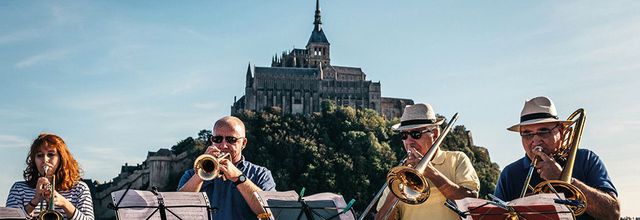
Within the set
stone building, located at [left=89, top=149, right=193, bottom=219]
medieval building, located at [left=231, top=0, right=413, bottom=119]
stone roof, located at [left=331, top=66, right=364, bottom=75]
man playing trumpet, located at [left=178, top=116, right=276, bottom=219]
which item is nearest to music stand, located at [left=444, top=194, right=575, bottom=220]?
man playing trumpet, located at [left=178, top=116, right=276, bottom=219]

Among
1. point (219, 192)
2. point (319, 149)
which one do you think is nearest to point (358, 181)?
point (319, 149)

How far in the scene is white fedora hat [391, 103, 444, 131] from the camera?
6008mm

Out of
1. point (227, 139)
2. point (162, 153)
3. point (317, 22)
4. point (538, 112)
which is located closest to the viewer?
point (538, 112)

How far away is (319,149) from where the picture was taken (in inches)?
2518

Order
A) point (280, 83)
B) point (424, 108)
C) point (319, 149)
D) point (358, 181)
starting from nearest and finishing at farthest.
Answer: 1. point (424, 108)
2. point (358, 181)
3. point (319, 149)
4. point (280, 83)

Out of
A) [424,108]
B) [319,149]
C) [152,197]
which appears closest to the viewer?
[152,197]

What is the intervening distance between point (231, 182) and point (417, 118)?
1663mm

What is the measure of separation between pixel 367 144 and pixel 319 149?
14.9ft

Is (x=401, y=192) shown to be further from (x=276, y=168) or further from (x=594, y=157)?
(x=276, y=168)

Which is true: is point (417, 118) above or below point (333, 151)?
below

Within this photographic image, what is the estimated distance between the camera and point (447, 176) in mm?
5871

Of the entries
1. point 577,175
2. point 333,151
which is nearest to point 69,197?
point 577,175

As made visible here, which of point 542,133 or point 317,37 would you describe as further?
point 317,37

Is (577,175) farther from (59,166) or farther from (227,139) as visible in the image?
(59,166)
